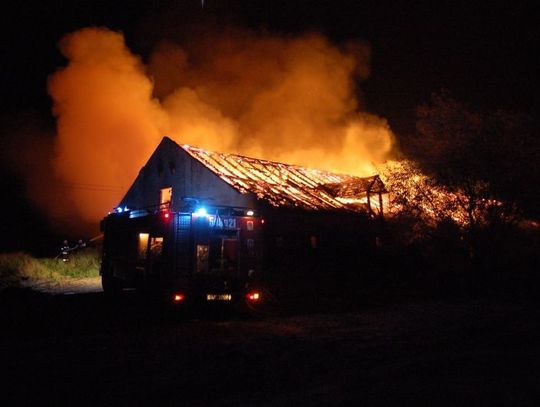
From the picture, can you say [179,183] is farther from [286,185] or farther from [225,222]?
[225,222]

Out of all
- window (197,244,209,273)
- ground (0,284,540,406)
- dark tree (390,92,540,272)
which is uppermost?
dark tree (390,92,540,272)

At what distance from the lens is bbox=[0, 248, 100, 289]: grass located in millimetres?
18356

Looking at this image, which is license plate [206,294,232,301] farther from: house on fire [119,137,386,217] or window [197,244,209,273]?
house on fire [119,137,386,217]

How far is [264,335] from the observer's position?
8297mm

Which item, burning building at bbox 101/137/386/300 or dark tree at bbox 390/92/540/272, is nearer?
burning building at bbox 101/137/386/300

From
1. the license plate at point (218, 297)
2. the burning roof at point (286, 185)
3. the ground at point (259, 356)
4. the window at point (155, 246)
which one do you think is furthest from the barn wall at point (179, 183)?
the ground at point (259, 356)

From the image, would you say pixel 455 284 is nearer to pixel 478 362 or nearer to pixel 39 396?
pixel 478 362

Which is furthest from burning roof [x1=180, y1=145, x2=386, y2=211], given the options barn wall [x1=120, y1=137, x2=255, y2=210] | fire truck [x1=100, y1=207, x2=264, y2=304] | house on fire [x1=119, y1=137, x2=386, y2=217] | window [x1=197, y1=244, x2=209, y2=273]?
fire truck [x1=100, y1=207, x2=264, y2=304]

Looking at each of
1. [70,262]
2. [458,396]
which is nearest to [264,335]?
[458,396]

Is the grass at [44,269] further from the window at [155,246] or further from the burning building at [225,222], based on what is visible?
the window at [155,246]

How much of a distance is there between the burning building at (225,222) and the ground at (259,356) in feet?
3.29

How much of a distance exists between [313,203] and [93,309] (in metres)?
10.7

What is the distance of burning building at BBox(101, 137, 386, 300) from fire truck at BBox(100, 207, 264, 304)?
0.08 ft

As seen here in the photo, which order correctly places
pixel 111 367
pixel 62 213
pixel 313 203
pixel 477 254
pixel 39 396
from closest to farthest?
pixel 39 396
pixel 111 367
pixel 477 254
pixel 313 203
pixel 62 213
